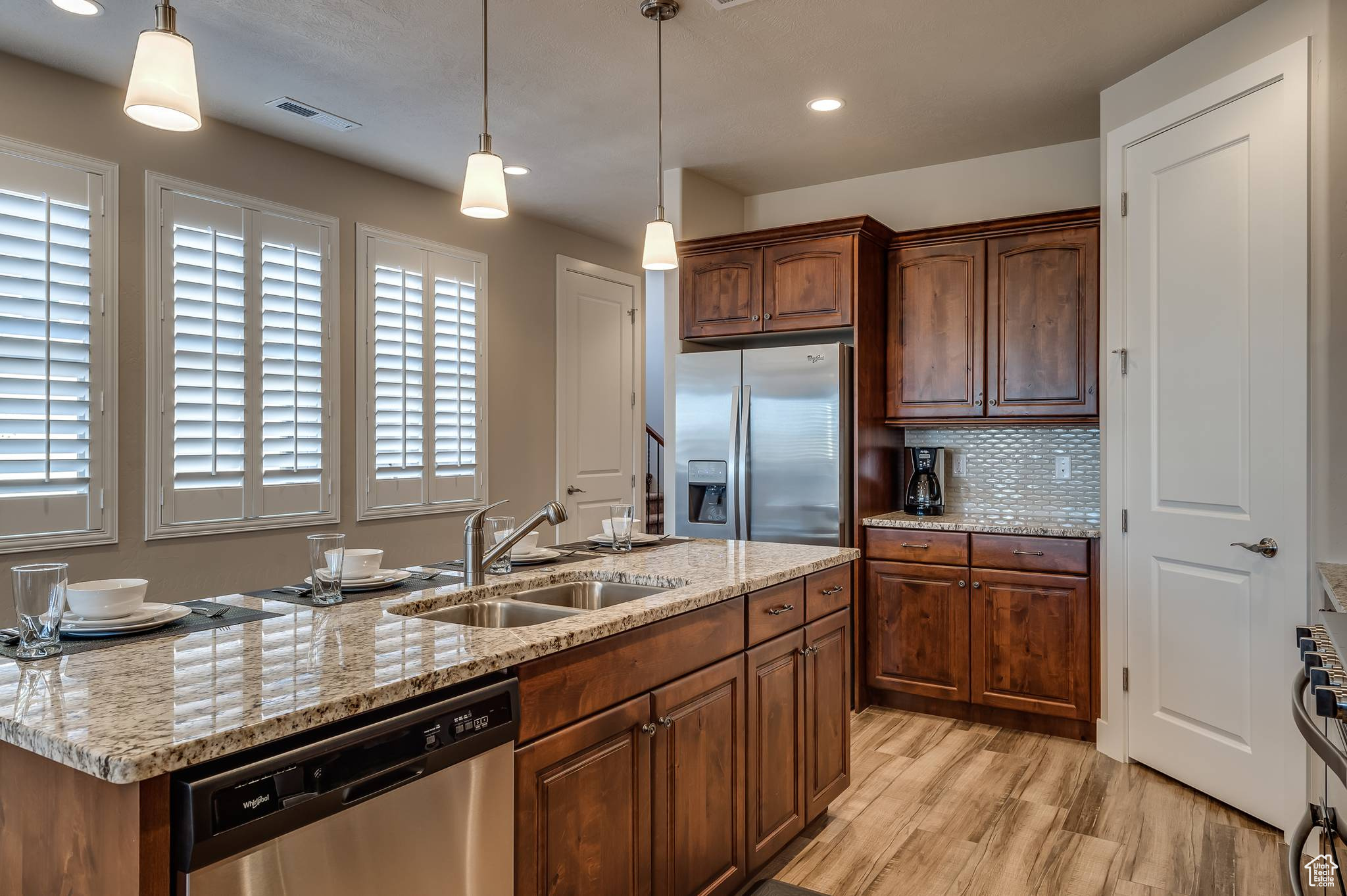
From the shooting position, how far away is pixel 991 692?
3.74 metres

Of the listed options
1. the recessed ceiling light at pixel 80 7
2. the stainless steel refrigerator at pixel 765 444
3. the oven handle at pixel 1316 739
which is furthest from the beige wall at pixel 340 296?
the oven handle at pixel 1316 739

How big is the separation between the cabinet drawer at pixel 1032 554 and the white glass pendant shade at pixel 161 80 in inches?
132

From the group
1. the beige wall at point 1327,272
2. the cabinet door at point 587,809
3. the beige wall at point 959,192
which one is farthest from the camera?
the beige wall at point 959,192

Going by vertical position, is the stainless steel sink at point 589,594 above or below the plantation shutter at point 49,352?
below

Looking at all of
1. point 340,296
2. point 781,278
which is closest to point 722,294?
point 781,278

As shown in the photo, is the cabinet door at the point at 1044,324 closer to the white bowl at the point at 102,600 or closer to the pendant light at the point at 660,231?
the pendant light at the point at 660,231

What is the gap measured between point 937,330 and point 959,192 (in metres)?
0.85

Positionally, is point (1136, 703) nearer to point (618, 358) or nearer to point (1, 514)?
point (618, 358)

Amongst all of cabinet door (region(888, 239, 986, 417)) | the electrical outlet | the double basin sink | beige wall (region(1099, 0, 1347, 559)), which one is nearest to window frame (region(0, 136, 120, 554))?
the double basin sink

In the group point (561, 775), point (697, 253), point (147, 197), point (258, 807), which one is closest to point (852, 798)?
point (561, 775)

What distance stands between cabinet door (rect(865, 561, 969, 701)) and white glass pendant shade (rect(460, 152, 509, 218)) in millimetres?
2649

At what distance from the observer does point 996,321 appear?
3.89 meters

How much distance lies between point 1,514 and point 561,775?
2.67 meters

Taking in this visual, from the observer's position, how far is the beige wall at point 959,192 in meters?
4.07
